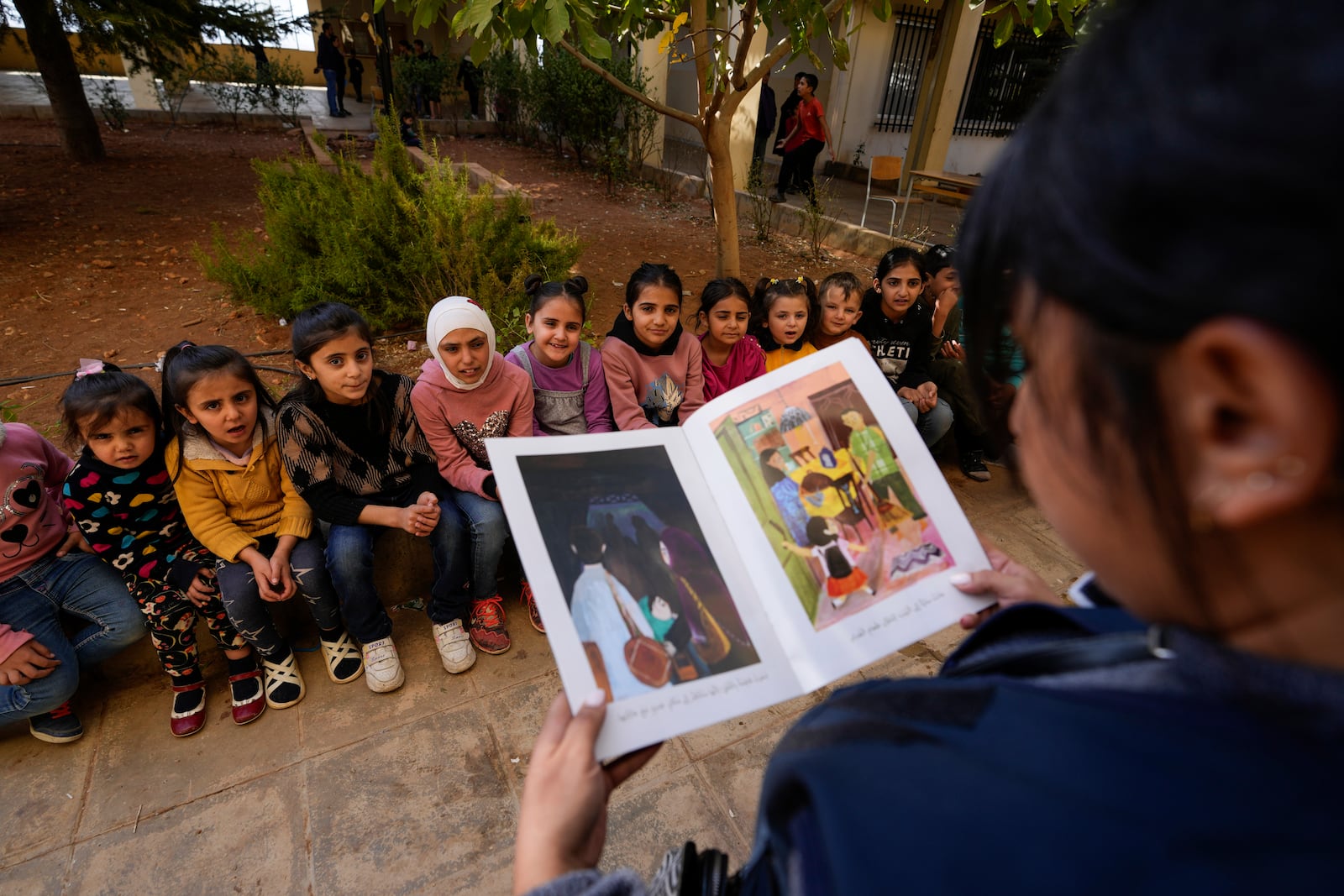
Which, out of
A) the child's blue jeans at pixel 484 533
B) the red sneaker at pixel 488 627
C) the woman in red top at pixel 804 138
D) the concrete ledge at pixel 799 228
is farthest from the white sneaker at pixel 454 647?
the woman in red top at pixel 804 138

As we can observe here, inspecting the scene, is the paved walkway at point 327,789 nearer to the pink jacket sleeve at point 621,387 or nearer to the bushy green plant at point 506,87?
the pink jacket sleeve at point 621,387

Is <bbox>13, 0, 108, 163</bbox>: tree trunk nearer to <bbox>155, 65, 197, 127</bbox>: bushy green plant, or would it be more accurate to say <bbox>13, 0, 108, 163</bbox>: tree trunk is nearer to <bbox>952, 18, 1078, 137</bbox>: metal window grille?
<bbox>155, 65, 197, 127</bbox>: bushy green plant

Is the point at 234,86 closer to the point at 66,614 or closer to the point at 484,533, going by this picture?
the point at 66,614

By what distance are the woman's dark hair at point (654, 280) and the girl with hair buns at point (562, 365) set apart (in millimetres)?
194

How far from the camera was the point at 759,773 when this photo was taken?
68.5 inches

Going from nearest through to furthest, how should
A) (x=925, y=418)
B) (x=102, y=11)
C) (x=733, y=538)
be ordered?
(x=733, y=538) < (x=925, y=418) < (x=102, y=11)

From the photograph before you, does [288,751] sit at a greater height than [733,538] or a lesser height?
lesser

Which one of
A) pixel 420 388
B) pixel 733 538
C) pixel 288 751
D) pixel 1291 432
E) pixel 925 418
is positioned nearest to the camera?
pixel 1291 432

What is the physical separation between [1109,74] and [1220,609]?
29 cm

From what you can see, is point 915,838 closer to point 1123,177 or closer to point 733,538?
point 1123,177

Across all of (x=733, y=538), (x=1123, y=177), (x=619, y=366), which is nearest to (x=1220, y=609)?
(x=1123, y=177)

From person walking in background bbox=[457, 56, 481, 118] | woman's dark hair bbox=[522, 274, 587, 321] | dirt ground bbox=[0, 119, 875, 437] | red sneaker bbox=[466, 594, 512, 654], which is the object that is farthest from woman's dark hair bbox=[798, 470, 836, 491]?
person walking in background bbox=[457, 56, 481, 118]

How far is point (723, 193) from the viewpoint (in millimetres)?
3852

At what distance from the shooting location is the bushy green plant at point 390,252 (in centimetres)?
373
